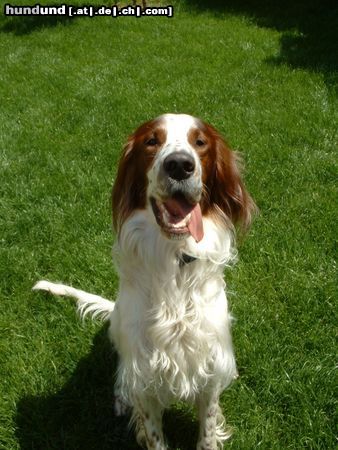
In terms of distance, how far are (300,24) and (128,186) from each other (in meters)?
7.23

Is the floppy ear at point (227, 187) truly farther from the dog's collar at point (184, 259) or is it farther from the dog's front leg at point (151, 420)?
the dog's front leg at point (151, 420)

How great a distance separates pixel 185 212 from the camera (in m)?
2.01

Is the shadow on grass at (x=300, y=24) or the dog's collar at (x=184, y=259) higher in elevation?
the shadow on grass at (x=300, y=24)

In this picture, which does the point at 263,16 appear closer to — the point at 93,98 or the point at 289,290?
the point at 93,98

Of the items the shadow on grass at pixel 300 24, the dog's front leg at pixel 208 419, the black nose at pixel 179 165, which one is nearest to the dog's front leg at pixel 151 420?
the dog's front leg at pixel 208 419

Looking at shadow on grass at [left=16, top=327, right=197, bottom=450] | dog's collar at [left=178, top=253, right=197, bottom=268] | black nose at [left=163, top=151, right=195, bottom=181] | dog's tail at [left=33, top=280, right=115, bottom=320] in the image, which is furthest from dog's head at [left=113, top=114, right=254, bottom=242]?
shadow on grass at [left=16, top=327, right=197, bottom=450]

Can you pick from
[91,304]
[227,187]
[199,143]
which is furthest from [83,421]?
[199,143]

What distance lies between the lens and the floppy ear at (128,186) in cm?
215

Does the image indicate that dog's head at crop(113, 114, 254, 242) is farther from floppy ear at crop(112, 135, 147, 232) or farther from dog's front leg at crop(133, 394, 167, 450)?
dog's front leg at crop(133, 394, 167, 450)

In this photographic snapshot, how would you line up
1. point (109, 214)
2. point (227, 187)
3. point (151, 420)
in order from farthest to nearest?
point (109, 214)
point (151, 420)
point (227, 187)

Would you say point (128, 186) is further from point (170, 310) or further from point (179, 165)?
point (170, 310)

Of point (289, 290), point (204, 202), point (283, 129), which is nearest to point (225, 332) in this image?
point (204, 202)

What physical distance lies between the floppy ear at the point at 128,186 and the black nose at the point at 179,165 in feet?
0.88

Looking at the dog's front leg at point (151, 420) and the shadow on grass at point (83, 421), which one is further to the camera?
the shadow on grass at point (83, 421)
